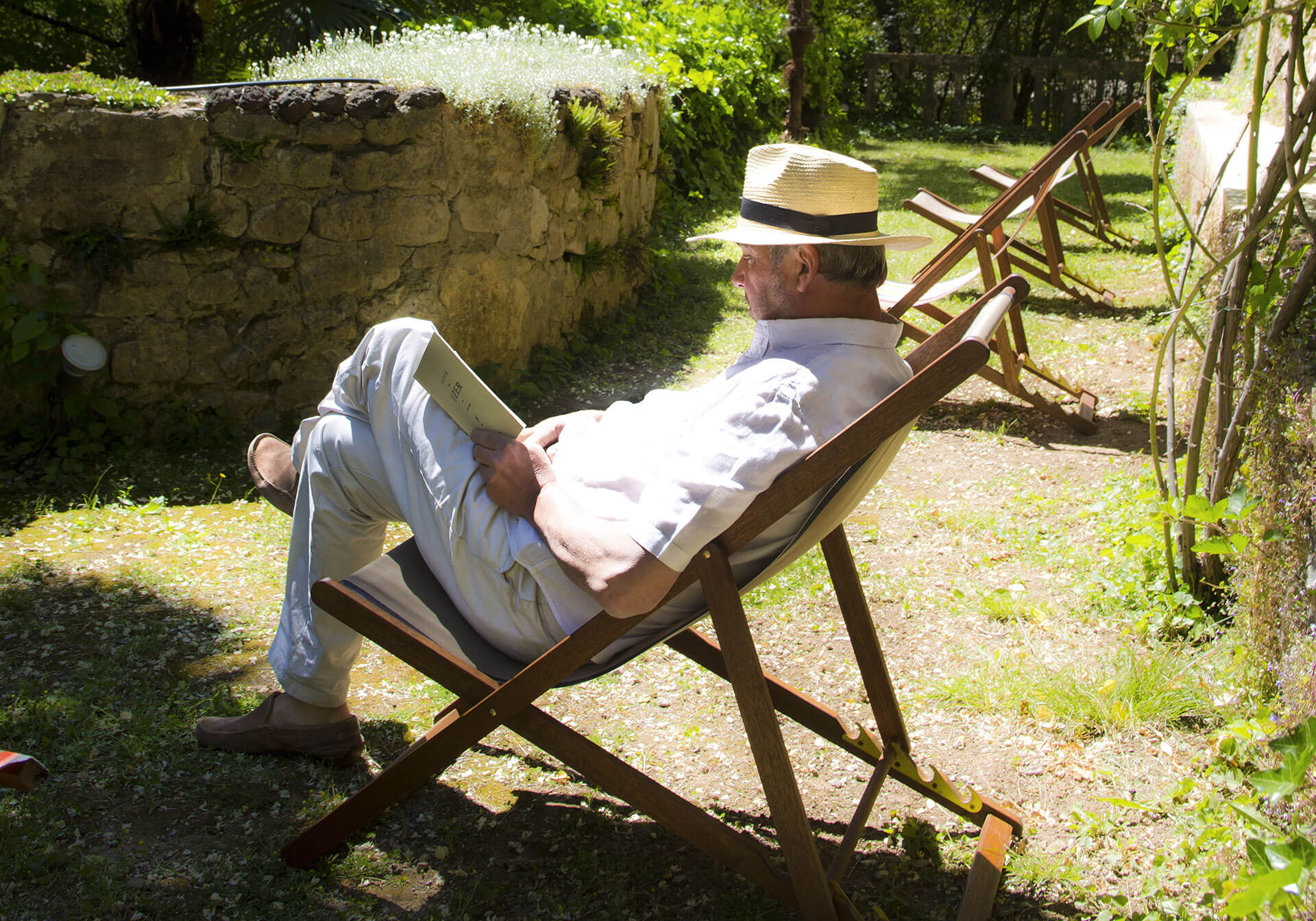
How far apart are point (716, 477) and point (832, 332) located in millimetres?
401

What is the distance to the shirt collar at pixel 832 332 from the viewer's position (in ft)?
6.06

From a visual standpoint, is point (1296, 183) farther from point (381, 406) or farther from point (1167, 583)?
point (381, 406)

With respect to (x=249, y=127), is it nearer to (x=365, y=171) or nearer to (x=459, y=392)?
(x=365, y=171)

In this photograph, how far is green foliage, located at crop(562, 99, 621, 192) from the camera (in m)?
5.05

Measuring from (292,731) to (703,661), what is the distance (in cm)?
91

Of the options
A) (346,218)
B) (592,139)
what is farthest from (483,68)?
(346,218)

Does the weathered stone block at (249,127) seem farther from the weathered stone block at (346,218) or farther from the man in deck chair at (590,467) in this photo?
the man in deck chair at (590,467)

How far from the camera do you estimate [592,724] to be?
261cm

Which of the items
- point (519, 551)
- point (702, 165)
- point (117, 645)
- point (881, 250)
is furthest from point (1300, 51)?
point (702, 165)

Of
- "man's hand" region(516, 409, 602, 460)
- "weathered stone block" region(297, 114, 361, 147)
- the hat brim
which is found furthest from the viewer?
"weathered stone block" region(297, 114, 361, 147)

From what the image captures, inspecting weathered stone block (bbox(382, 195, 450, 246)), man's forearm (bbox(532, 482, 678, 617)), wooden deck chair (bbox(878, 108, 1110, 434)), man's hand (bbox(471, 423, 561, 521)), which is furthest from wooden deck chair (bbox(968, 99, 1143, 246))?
man's forearm (bbox(532, 482, 678, 617))

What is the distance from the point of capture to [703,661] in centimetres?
228

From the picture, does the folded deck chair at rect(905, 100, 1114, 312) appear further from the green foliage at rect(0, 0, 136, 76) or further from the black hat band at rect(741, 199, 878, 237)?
the green foliage at rect(0, 0, 136, 76)

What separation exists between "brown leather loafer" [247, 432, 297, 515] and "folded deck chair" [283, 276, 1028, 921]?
1.39ft
